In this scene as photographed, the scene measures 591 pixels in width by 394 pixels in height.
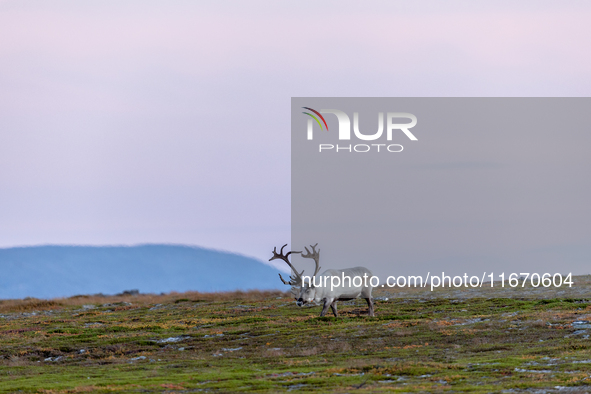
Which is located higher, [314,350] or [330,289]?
[330,289]

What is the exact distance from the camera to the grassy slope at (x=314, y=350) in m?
22.0

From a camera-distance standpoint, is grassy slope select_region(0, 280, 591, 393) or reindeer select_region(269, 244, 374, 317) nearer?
grassy slope select_region(0, 280, 591, 393)

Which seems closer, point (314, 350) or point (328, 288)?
point (314, 350)

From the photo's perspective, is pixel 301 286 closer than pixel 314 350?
No

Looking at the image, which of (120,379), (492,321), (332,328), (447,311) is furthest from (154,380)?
(447,311)

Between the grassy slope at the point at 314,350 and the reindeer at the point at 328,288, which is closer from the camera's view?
the grassy slope at the point at 314,350

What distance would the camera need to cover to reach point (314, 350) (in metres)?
30.7

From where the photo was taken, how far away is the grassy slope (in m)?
22.0

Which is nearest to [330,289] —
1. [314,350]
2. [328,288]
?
[328,288]

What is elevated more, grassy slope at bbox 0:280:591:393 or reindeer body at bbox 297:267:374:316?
reindeer body at bbox 297:267:374:316

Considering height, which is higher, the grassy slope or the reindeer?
the reindeer

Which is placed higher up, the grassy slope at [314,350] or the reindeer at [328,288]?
the reindeer at [328,288]

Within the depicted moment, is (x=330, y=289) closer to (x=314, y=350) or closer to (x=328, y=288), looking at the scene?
(x=328, y=288)

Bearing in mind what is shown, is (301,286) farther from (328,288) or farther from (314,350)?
(314,350)
